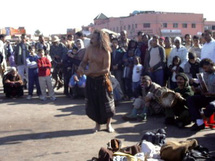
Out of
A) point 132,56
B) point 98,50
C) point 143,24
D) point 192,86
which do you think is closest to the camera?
point 98,50

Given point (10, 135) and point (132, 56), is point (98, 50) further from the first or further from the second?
point (132, 56)

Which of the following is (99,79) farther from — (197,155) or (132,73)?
(132,73)

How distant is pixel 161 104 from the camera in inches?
276

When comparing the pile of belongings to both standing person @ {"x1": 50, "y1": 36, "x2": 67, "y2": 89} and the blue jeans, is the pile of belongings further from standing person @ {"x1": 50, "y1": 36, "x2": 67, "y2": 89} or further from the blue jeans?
standing person @ {"x1": 50, "y1": 36, "x2": 67, "y2": 89}

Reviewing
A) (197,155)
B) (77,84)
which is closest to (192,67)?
(77,84)

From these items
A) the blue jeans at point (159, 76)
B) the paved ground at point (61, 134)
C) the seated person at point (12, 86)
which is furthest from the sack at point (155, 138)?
the seated person at point (12, 86)

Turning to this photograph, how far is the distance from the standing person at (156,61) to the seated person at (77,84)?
7.48ft

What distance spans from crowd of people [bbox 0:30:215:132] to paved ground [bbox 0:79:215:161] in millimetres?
328

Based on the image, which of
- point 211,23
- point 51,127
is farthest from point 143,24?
point 51,127

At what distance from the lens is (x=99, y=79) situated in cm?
622

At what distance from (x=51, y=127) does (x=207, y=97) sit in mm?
3343

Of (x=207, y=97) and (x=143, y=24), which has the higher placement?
(x=143, y=24)

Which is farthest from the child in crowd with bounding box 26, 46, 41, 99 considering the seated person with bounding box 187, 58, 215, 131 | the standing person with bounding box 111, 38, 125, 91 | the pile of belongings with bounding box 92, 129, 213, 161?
the pile of belongings with bounding box 92, 129, 213, 161

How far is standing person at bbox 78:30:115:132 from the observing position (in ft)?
20.1
